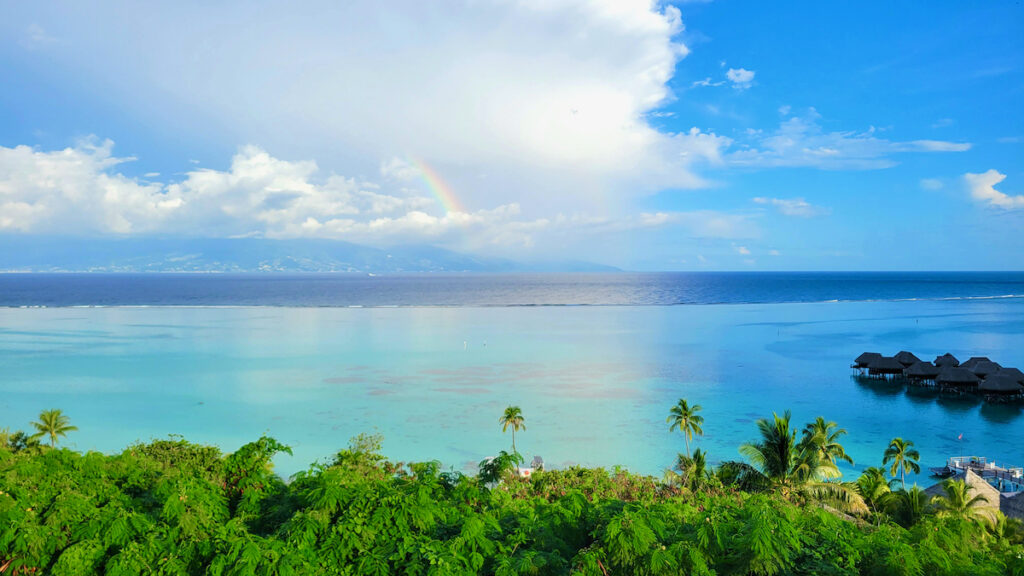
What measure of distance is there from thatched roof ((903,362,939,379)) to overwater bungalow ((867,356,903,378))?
122 centimetres

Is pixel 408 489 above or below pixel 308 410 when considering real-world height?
above

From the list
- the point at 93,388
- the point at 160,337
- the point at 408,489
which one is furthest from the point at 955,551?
the point at 160,337

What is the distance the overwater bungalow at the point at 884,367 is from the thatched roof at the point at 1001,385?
6.97 m

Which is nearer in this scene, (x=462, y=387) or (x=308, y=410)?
(x=308, y=410)

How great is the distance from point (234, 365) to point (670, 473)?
40.8m

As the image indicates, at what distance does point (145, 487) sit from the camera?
1177 cm

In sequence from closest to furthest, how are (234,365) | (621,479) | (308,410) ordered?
(621,479) < (308,410) < (234,365)

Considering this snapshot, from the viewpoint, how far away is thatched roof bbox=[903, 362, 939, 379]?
45062 millimetres

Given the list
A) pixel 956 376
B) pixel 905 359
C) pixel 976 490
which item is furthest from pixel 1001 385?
pixel 976 490

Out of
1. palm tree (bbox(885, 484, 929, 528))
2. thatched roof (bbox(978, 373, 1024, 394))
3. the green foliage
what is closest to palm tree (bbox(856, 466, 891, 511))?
palm tree (bbox(885, 484, 929, 528))

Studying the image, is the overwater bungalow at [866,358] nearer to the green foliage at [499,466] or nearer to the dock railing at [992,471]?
the dock railing at [992,471]

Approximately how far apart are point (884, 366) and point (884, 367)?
0.13 meters

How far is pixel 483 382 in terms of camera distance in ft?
146

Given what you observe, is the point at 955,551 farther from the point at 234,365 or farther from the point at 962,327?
the point at 962,327
